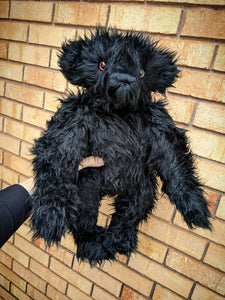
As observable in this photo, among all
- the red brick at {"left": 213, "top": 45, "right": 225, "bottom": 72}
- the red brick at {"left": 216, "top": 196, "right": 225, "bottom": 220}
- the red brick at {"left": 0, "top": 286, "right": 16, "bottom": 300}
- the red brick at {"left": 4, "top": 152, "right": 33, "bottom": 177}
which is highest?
the red brick at {"left": 213, "top": 45, "right": 225, "bottom": 72}

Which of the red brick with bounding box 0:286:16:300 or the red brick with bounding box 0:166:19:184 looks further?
the red brick with bounding box 0:286:16:300

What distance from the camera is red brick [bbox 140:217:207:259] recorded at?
0.95 m

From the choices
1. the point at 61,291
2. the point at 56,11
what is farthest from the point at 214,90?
the point at 61,291

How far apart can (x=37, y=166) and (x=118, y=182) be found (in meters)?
0.24

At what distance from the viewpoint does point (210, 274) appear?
3.09ft

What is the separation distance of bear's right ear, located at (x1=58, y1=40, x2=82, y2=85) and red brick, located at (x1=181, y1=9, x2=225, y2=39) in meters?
0.48

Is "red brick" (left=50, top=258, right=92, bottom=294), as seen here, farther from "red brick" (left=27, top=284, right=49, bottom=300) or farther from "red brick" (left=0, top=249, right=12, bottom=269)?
"red brick" (left=0, top=249, right=12, bottom=269)

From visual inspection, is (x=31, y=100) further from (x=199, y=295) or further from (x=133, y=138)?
(x=199, y=295)

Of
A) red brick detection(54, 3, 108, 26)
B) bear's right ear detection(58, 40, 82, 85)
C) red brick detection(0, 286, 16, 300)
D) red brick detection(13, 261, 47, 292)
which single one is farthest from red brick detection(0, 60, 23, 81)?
red brick detection(0, 286, 16, 300)

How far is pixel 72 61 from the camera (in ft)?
1.95

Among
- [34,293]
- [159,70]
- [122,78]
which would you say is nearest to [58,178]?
[122,78]

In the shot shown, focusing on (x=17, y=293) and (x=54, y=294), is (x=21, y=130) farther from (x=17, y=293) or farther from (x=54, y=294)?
(x=17, y=293)

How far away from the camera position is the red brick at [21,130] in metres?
1.29

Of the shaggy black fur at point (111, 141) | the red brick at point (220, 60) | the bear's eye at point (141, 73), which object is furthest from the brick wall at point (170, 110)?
the bear's eye at point (141, 73)
